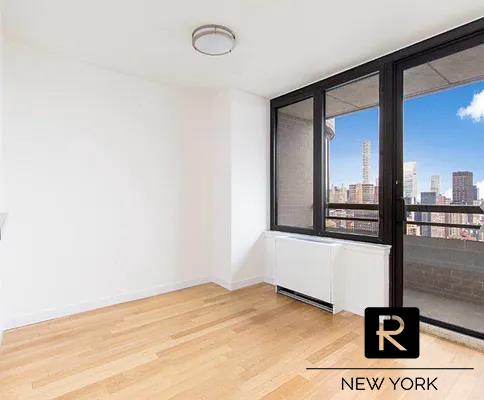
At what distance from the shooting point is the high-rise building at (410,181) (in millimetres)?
2652

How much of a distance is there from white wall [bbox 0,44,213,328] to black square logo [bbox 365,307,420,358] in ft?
7.08

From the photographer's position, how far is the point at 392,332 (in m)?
2.51

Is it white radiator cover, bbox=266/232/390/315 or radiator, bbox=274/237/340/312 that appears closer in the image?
white radiator cover, bbox=266/232/390/315

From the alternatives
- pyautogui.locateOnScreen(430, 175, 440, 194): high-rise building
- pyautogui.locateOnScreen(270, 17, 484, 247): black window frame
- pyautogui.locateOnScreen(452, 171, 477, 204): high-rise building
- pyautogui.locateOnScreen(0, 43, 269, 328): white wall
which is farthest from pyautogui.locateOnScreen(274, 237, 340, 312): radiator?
pyautogui.locateOnScreen(452, 171, 477, 204): high-rise building

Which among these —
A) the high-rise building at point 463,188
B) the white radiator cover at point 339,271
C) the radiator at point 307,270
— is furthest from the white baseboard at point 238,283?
the high-rise building at point 463,188

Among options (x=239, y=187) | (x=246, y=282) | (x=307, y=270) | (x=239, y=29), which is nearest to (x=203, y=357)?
(x=307, y=270)

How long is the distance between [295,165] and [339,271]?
4.86ft

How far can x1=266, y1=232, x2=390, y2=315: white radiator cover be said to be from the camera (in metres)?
2.75

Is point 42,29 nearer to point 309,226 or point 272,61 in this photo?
Result: point 272,61

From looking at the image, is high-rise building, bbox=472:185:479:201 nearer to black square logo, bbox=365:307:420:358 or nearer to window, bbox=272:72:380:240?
window, bbox=272:72:380:240

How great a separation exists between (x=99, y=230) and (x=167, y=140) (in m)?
1.31

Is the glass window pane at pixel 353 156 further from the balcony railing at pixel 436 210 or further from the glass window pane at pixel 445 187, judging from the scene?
the glass window pane at pixel 445 187

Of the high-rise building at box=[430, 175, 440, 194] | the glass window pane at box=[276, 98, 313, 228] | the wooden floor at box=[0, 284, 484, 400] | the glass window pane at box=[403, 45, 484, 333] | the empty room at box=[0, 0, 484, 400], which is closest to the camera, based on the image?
the wooden floor at box=[0, 284, 484, 400]

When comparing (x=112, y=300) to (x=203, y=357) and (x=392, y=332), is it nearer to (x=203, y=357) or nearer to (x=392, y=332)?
(x=203, y=357)
